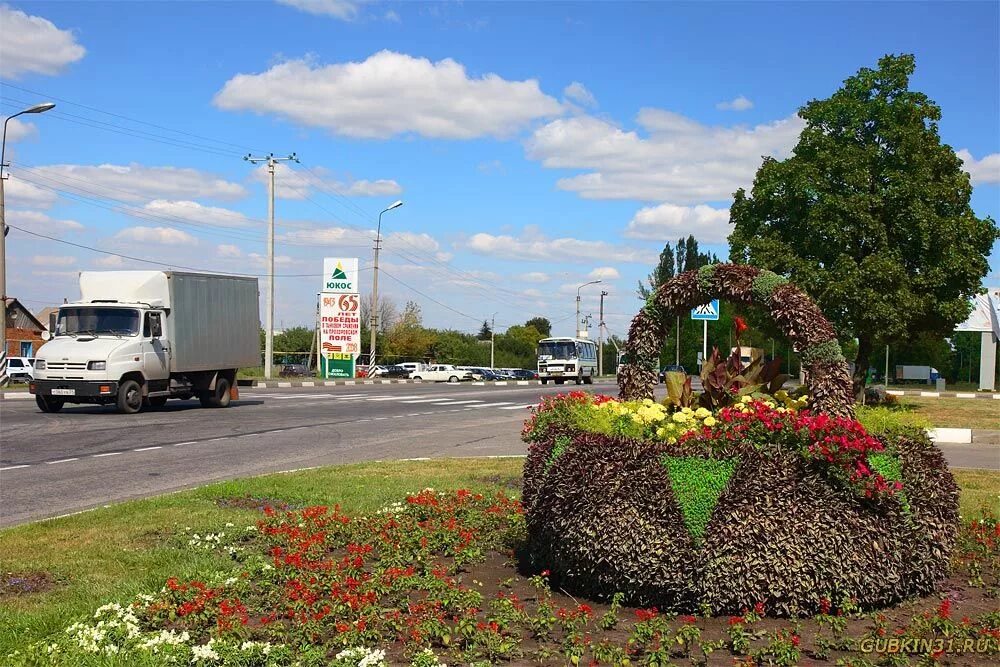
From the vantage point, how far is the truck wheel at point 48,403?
68.0 feet

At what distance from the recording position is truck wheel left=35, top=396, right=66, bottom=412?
68.0 ft

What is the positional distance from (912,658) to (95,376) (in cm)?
1918

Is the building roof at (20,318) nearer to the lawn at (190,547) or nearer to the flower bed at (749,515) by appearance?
the lawn at (190,547)

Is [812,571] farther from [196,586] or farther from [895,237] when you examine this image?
[895,237]

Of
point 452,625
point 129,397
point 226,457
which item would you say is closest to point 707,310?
point 452,625

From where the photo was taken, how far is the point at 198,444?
1518cm


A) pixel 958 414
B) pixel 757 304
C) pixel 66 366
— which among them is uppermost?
pixel 757 304

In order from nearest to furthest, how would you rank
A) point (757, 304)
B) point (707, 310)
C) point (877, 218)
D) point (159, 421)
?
1. point (757, 304)
2. point (707, 310)
3. point (159, 421)
4. point (877, 218)

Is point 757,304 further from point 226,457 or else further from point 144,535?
point 226,457

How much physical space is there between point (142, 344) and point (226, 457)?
873cm

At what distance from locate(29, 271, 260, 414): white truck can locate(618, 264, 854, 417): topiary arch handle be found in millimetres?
16180

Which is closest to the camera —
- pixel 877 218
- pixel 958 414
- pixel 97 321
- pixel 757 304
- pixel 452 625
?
pixel 452 625

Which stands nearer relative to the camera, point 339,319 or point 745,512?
point 745,512

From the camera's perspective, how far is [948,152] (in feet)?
77.7
